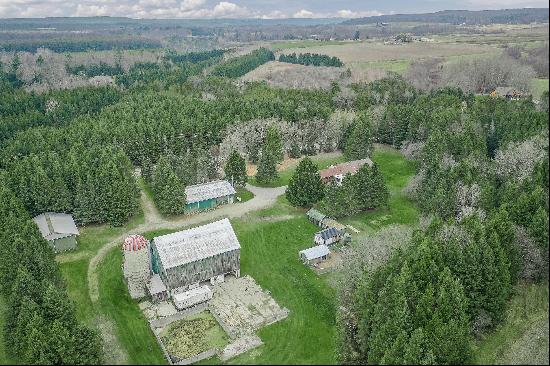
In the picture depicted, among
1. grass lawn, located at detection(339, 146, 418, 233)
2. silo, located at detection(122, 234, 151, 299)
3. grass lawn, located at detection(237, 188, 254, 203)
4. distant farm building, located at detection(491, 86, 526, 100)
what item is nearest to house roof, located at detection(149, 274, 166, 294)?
silo, located at detection(122, 234, 151, 299)

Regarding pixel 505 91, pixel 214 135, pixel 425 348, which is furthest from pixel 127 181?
pixel 505 91

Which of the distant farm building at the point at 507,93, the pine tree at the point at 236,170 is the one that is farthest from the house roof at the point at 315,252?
the distant farm building at the point at 507,93

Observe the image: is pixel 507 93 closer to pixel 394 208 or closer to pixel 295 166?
pixel 394 208

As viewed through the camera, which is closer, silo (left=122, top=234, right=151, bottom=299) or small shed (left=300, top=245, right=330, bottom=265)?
silo (left=122, top=234, right=151, bottom=299)

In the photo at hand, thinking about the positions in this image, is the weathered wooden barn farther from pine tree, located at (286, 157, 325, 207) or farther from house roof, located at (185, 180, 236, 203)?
pine tree, located at (286, 157, 325, 207)

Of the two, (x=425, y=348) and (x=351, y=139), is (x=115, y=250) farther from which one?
(x=351, y=139)

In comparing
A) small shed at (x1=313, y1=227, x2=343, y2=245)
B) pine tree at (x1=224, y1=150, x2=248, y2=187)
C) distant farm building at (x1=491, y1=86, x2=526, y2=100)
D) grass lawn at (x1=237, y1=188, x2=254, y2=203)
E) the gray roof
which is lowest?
small shed at (x1=313, y1=227, x2=343, y2=245)

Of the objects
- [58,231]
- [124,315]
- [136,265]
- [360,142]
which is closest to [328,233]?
[136,265]
